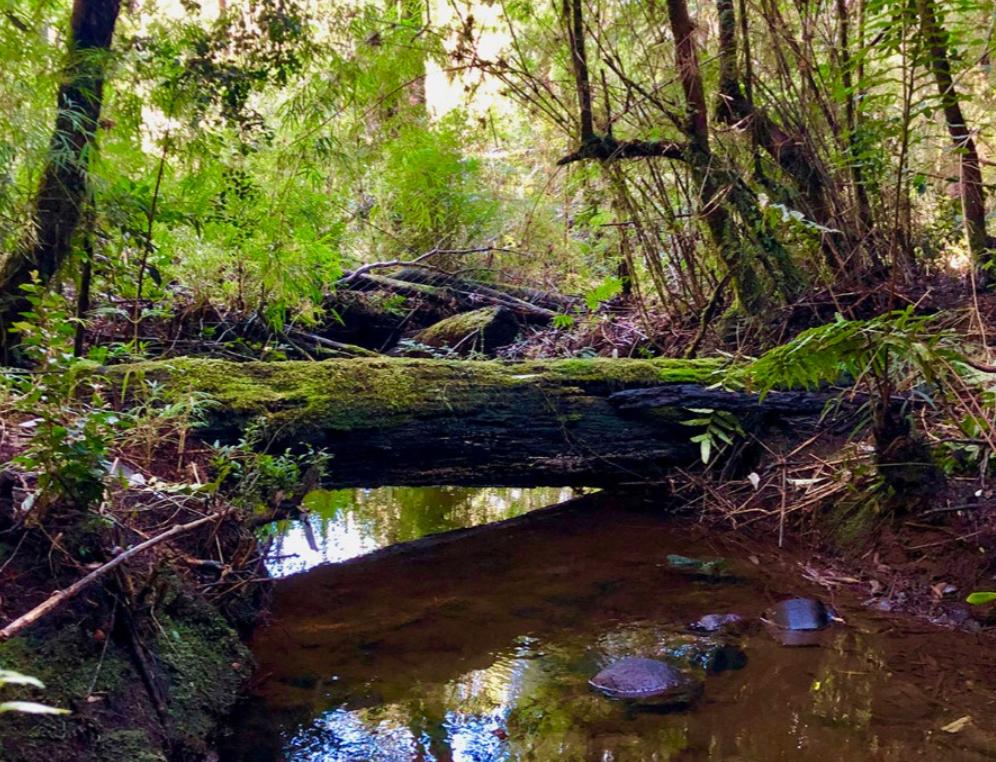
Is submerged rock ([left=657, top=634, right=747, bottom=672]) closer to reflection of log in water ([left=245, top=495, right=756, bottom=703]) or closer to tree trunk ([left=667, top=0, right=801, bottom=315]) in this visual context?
reflection of log in water ([left=245, top=495, right=756, bottom=703])

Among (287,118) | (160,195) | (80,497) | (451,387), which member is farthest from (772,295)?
(80,497)

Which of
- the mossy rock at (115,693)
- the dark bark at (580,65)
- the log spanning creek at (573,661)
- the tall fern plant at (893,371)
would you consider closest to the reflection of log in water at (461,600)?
the log spanning creek at (573,661)

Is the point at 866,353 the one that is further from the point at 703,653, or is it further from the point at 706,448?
the point at 703,653

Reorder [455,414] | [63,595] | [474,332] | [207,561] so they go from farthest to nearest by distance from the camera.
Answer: [474,332] → [455,414] → [207,561] → [63,595]

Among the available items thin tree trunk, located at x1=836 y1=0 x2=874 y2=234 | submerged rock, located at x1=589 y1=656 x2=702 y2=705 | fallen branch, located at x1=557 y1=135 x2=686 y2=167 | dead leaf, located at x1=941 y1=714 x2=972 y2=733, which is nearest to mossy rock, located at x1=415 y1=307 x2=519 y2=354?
fallen branch, located at x1=557 y1=135 x2=686 y2=167

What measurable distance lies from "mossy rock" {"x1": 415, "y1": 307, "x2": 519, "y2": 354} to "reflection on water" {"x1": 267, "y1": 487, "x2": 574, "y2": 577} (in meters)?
1.40

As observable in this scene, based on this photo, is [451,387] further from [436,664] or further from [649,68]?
[649,68]

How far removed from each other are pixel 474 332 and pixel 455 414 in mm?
2555

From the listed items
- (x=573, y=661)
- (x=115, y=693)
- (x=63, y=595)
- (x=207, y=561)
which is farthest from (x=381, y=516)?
(x=63, y=595)

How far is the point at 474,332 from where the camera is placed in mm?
6461

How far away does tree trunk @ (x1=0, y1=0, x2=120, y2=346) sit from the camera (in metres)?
3.73

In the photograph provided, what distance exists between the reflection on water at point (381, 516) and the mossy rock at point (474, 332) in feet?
4.59

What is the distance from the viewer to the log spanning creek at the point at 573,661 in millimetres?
2283

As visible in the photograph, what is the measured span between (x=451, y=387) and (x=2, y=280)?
93.3 inches
